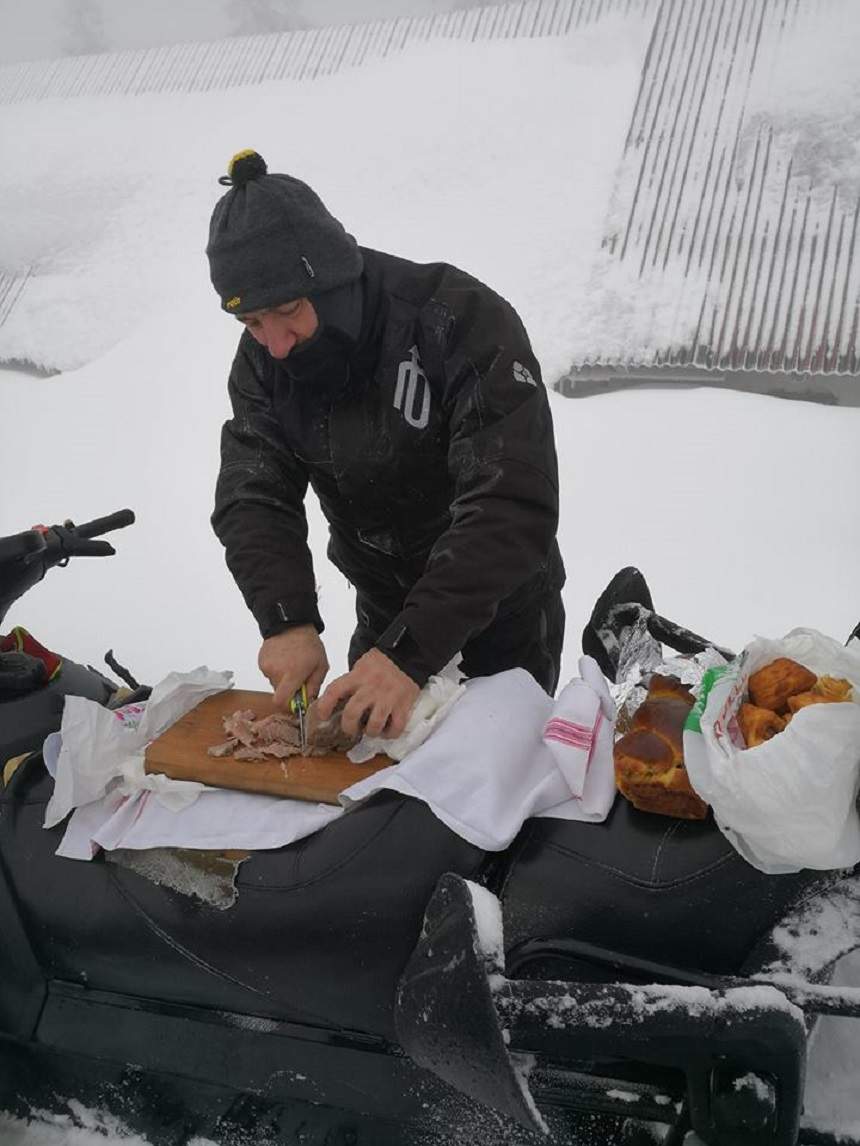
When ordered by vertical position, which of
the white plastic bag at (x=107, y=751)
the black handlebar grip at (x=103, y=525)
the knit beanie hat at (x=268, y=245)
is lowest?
the white plastic bag at (x=107, y=751)

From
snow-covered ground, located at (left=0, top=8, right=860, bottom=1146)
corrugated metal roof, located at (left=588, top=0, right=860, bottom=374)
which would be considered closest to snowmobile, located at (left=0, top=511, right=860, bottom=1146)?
snow-covered ground, located at (left=0, top=8, right=860, bottom=1146)

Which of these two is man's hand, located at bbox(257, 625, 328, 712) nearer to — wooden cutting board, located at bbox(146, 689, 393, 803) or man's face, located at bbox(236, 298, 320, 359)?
wooden cutting board, located at bbox(146, 689, 393, 803)

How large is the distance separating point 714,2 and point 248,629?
15.1 feet

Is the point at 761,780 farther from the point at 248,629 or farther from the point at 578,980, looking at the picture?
the point at 248,629

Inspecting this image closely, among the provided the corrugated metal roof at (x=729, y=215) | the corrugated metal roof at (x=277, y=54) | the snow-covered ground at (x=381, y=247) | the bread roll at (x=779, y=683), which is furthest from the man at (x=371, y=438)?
the corrugated metal roof at (x=277, y=54)

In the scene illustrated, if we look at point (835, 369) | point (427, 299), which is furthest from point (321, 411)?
point (835, 369)

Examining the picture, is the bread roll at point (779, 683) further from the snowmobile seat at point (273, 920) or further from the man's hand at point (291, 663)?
the man's hand at point (291, 663)

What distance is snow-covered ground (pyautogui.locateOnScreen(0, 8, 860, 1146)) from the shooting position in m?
4.14

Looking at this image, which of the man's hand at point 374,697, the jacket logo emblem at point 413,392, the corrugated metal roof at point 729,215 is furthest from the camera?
the corrugated metal roof at point 729,215

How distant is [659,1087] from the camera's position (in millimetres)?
1281

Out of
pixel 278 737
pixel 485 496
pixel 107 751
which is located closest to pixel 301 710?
pixel 278 737

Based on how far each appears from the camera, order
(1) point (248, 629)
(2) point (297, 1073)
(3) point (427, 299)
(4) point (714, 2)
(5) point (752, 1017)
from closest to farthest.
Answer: (5) point (752, 1017) < (2) point (297, 1073) < (3) point (427, 299) < (1) point (248, 629) < (4) point (714, 2)

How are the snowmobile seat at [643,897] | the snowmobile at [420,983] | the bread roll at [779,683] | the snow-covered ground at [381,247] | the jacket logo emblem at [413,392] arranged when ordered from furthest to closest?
the snow-covered ground at [381,247]
the jacket logo emblem at [413,392]
the bread roll at [779,683]
the snowmobile seat at [643,897]
the snowmobile at [420,983]

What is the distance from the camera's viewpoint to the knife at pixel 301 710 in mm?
1593
